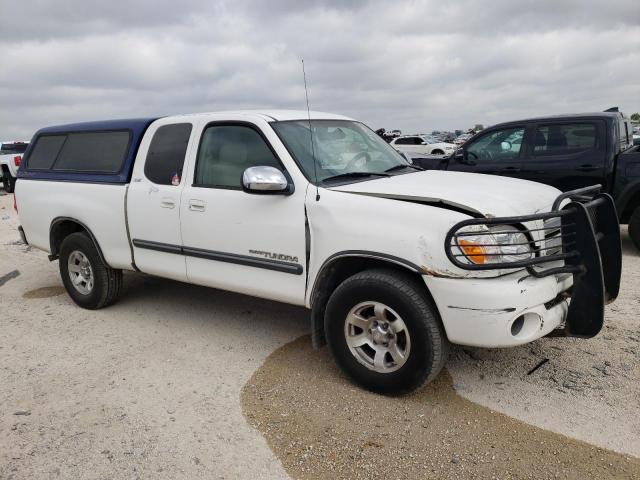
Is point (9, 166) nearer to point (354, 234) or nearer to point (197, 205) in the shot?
point (197, 205)

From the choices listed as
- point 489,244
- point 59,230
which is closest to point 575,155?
point 489,244

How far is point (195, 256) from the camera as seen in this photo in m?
4.42

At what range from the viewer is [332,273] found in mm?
3750

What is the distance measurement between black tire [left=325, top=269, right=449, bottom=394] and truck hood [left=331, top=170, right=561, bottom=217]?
1.66 feet

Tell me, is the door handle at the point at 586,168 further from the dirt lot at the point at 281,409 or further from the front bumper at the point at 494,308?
the front bumper at the point at 494,308

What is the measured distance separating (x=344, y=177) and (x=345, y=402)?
1539 mm

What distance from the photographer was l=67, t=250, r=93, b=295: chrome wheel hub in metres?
5.55

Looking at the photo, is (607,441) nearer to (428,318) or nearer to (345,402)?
(428,318)

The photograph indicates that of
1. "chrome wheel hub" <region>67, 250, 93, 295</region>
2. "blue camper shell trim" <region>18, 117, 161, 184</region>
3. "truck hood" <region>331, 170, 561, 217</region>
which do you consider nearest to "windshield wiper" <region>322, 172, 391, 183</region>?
"truck hood" <region>331, 170, 561, 217</region>

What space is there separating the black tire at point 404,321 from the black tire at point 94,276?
9.07 feet

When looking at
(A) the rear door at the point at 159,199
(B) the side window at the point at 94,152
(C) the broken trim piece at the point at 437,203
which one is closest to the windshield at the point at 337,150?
(C) the broken trim piece at the point at 437,203

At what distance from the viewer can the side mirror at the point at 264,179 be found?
3629 millimetres

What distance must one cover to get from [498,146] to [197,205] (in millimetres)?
5093

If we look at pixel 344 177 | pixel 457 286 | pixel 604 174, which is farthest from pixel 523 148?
pixel 457 286
